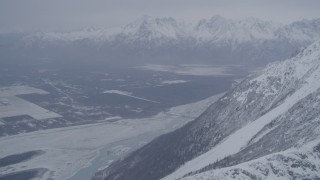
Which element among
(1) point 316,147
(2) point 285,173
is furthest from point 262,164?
(1) point 316,147

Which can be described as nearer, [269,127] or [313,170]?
[313,170]

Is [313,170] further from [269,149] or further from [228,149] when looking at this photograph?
[228,149]

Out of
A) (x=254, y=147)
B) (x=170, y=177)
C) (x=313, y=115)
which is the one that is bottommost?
(x=170, y=177)

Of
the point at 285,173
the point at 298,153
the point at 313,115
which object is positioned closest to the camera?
the point at 285,173

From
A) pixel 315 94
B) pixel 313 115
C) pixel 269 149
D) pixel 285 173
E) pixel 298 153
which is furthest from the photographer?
pixel 315 94

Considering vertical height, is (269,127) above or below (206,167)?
above

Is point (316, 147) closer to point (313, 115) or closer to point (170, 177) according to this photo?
point (313, 115)

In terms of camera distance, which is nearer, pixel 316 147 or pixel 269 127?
pixel 316 147

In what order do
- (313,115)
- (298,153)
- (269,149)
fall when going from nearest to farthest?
(298,153), (269,149), (313,115)

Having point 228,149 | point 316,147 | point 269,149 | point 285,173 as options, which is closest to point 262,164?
point 285,173
